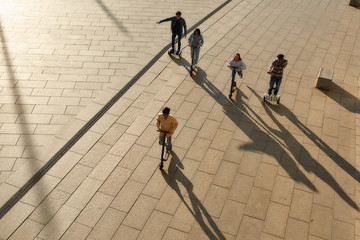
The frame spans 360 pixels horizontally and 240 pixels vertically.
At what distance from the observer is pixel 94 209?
22.2 ft

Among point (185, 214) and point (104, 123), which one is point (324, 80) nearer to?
point (185, 214)

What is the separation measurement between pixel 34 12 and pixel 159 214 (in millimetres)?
13025

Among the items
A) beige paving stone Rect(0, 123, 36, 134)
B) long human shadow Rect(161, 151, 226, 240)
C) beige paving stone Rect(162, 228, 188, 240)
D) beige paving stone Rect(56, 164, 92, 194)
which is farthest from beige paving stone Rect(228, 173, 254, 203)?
beige paving stone Rect(0, 123, 36, 134)

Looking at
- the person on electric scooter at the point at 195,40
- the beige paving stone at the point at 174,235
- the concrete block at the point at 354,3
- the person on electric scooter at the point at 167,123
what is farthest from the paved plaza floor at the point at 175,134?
the concrete block at the point at 354,3

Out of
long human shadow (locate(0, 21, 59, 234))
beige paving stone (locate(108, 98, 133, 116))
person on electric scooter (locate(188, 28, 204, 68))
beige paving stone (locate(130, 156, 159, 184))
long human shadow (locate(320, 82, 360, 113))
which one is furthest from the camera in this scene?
person on electric scooter (locate(188, 28, 204, 68))

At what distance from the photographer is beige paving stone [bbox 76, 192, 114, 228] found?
6.54 metres

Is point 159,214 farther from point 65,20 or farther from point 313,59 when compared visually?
point 65,20

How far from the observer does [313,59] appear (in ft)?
40.0

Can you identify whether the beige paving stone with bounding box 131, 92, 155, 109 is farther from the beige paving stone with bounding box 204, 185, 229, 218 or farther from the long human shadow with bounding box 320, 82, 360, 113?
the long human shadow with bounding box 320, 82, 360, 113

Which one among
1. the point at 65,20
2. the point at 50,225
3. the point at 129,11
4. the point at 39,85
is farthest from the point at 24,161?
the point at 129,11

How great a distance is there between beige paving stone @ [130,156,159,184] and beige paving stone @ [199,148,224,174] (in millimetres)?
1134

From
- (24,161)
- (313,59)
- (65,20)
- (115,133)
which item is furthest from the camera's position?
(65,20)

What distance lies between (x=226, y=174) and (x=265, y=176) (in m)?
0.90

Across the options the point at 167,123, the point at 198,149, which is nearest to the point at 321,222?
the point at 198,149
